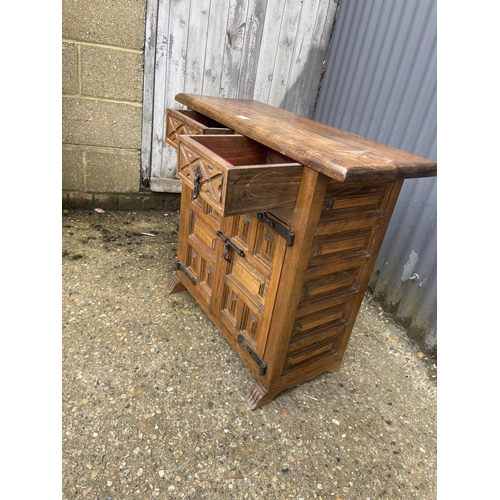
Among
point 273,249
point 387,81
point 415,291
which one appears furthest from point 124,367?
point 387,81

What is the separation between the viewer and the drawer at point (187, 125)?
6.10 feet

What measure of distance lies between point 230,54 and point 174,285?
6.31 ft

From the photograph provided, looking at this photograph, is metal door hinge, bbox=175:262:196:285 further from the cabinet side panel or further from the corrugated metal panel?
the corrugated metal panel

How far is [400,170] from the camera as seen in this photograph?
143 centimetres

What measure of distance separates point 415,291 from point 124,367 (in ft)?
6.03

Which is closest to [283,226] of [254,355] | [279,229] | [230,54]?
[279,229]

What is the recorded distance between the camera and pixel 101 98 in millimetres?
3070

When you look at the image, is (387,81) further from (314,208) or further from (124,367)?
(124,367)

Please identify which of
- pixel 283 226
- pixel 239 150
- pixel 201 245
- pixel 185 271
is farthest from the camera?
pixel 185 271

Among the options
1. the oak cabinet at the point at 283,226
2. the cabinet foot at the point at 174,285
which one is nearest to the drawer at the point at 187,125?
the oak cabinet at the point at 283,226

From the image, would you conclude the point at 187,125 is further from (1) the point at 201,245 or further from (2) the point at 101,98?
(2) the point at 101,98

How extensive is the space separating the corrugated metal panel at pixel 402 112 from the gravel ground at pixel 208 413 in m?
0.29

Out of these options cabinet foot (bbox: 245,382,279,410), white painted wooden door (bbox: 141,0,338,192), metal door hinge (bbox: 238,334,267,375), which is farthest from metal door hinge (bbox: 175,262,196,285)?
white painted wooden door (bbox: 141,0,338,192)

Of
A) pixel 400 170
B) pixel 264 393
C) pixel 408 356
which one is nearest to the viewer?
pixel 400 170
